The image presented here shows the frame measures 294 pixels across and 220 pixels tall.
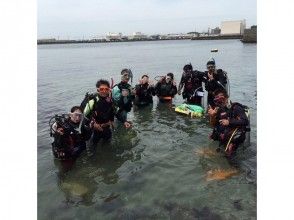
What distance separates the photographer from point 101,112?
7.65 m

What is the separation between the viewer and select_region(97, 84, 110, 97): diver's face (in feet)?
24.1

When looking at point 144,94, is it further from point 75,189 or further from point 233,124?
point 75,189

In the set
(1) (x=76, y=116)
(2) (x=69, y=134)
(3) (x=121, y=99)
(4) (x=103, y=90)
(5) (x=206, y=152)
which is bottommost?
(5) (x=206, y=152)

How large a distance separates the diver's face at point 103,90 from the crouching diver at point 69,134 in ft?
2.14

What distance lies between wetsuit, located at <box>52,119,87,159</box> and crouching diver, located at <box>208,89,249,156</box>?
2845 millimetres

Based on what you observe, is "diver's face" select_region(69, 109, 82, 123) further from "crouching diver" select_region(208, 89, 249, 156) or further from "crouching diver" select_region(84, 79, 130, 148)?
"crouching diver" select_region(208, 89, 249, 156)

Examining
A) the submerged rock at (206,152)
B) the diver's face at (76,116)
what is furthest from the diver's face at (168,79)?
the diver's face at (76,116)

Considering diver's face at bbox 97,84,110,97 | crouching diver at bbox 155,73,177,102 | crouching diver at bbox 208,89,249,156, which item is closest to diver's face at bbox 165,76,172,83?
crouching diver at bbox 155,73,177,102

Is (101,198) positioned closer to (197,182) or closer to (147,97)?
(197,182)

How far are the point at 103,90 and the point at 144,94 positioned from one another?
16.6ft

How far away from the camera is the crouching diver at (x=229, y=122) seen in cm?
695

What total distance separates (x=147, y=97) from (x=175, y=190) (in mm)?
6440

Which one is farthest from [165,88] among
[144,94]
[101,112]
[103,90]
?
[103,90]
